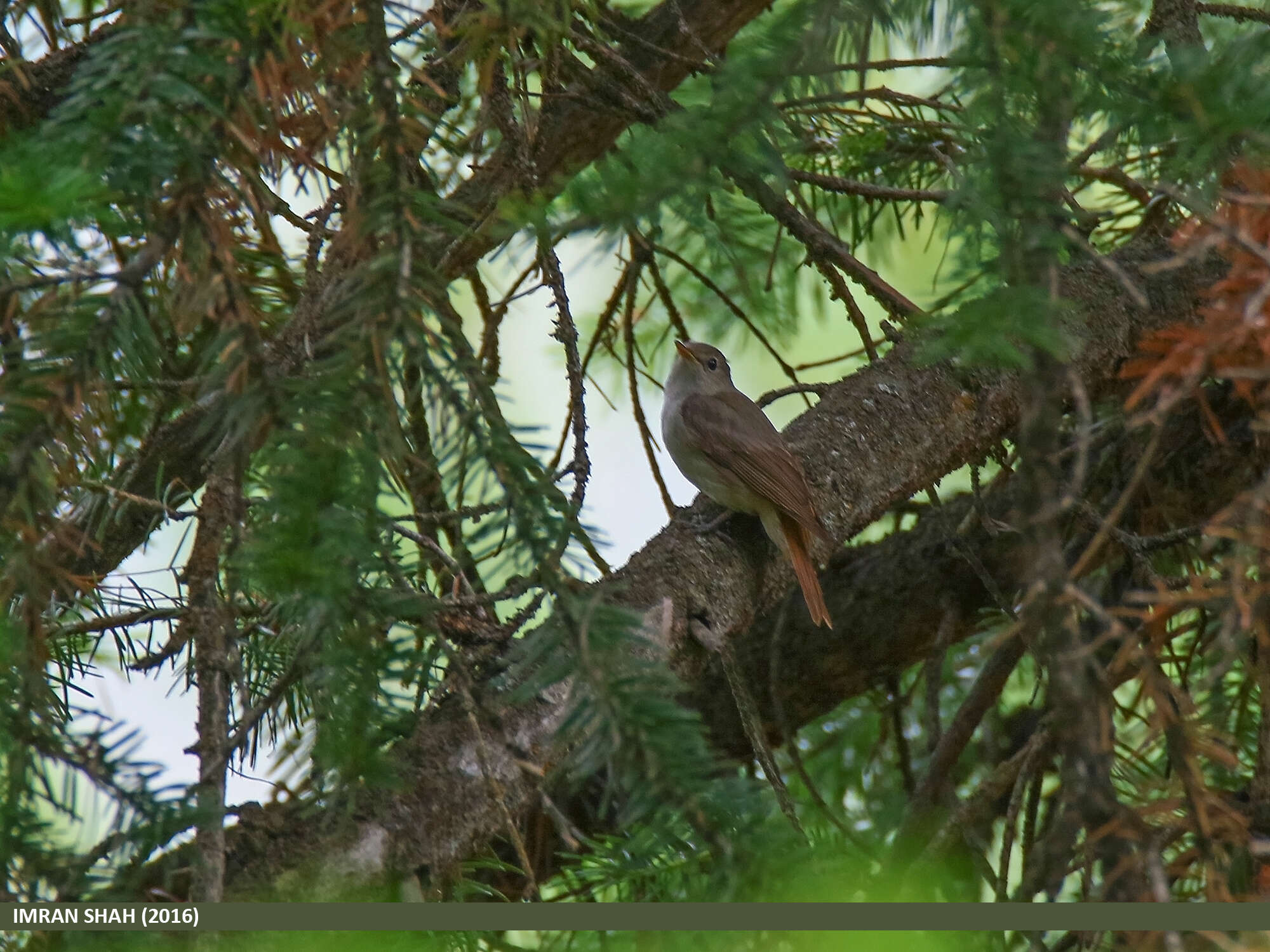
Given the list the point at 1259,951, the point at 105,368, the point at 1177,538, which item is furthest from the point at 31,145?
the point at 1177,538

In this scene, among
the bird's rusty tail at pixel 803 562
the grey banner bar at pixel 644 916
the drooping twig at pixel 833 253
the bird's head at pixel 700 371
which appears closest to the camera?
the grey banner bar at pixel 644 916

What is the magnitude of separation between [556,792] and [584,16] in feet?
7.29

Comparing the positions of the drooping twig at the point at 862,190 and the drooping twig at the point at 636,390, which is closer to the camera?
the drooping twig at the point at 862,190

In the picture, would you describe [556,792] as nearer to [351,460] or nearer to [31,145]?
[351,460]

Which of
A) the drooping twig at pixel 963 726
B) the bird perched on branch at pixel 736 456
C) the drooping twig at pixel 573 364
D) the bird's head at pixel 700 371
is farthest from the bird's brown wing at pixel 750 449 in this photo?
the drooping twig at pixel 573 364

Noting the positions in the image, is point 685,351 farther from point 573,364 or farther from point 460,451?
point 460,451

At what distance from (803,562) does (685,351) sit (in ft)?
3.97

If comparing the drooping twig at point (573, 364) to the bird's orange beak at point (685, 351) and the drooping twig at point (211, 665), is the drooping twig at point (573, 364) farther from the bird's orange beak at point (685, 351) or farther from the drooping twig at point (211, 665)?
the bird's orange beak at point (685, 351)

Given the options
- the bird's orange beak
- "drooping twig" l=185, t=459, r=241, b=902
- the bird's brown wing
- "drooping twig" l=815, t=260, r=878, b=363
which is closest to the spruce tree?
"drooping twig" l=185, t=459, r=241, b=902

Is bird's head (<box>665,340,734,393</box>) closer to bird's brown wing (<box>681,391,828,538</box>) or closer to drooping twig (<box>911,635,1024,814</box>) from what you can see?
bird's brown wing (<box>681,391,828,538</box>)

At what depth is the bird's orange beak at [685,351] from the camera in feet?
13.7

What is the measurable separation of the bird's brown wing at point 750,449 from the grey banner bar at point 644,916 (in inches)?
58.6

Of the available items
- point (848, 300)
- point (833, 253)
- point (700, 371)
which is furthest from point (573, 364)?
point (700, 371)

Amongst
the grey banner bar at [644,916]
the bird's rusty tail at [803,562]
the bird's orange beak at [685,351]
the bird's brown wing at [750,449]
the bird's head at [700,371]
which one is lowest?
the grey banner bar at [644,916]
